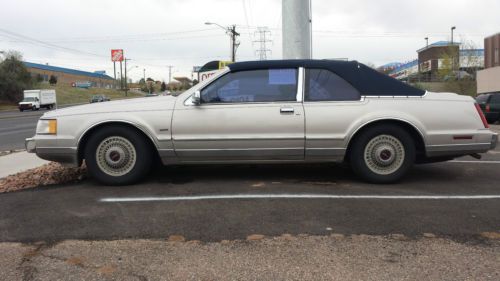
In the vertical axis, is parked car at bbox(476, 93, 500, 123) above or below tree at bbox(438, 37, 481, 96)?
below

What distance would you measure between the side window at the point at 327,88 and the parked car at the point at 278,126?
0.01 m

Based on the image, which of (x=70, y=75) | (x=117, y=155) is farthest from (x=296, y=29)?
(x=70, y=75)

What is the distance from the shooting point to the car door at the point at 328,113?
561 cm

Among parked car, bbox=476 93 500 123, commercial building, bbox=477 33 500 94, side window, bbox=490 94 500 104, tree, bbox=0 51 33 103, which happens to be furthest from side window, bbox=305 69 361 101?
tree, bbox=0 51 33 103

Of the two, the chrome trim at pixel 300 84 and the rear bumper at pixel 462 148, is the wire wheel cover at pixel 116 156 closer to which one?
the chrome trim at pixel 300 84

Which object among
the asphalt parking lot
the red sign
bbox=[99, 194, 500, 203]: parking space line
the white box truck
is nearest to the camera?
the asphalt parking lot

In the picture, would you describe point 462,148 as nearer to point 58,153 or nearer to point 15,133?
point 58,153

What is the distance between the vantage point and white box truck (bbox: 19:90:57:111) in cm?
5522

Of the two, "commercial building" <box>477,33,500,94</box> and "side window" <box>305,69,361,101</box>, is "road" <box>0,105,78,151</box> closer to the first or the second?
"side window" <box>305,69,361,101</box>

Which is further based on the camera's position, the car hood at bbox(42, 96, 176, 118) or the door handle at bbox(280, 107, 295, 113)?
the car hood at bbox(42, 96, 176, 118)

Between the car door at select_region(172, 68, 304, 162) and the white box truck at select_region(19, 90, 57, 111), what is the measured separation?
2180 inches

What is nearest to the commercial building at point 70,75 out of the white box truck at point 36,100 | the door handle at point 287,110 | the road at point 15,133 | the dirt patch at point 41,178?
the white box truck at point 36,100

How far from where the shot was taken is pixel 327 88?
5.76 meters

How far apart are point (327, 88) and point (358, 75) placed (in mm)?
423
